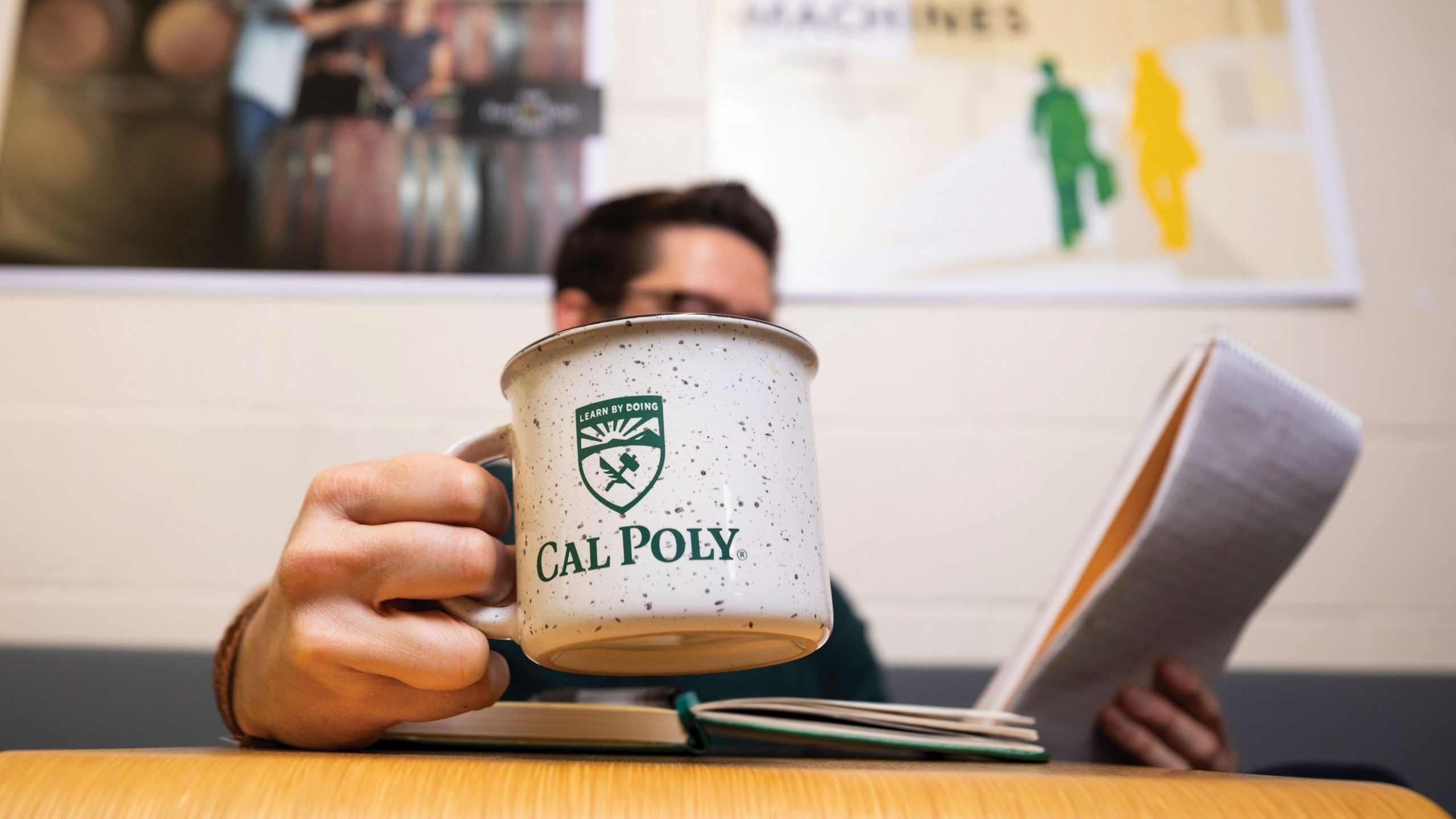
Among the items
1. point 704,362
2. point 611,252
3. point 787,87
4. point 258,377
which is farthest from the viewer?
point 787,87

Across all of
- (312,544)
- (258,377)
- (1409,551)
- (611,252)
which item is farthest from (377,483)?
(1409,551)

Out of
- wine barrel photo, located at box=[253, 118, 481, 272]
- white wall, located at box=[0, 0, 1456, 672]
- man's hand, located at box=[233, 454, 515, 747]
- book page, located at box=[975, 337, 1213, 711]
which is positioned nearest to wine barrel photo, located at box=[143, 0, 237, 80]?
wine barrel photo, located at box=[253, 118, 481, 272]

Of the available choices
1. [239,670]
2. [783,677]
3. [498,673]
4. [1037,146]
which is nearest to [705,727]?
[498,673]

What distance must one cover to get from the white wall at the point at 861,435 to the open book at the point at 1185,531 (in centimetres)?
58

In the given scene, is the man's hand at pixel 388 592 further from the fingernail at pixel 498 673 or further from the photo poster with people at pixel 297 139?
the photo poster with people at pixel 297 139

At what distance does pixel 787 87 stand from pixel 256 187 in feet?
2.65

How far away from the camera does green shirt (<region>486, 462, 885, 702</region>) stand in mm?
840

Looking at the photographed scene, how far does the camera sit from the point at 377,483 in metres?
0.39

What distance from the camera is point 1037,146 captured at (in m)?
1.39

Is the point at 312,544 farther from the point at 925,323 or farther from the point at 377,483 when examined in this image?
the point at 925,323

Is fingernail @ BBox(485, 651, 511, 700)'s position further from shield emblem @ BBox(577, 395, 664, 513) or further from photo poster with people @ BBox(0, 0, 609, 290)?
photo poster with people @ BBox(0, 0, 609, 290)

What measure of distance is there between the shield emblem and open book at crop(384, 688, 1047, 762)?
127mm

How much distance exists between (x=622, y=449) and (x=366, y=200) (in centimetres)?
114

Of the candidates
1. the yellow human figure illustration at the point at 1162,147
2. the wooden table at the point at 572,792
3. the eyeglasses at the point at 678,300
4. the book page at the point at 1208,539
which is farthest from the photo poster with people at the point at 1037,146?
the wooden table at the point at 572,792
